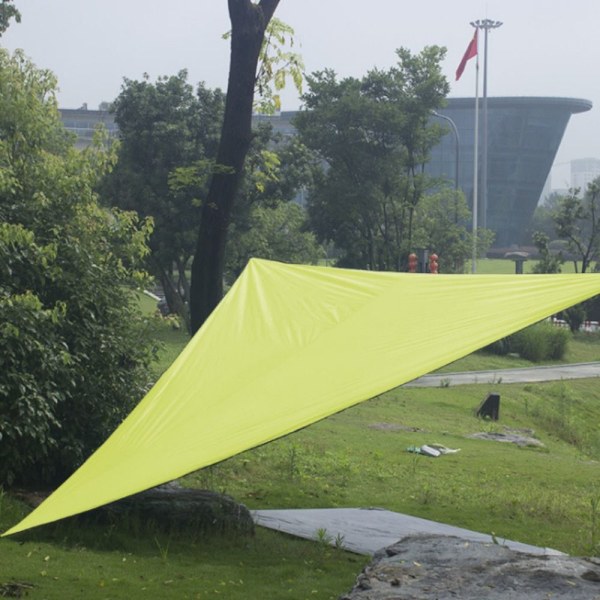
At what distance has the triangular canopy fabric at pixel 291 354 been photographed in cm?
653

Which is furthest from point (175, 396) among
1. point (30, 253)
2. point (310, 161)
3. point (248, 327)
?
point (310, 161)

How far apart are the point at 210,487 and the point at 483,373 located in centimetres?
2079

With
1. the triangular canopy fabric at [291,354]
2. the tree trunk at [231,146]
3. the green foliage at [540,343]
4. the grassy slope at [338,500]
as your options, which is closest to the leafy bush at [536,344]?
the green foliage at [540,343]

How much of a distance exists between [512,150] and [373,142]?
2850 inches

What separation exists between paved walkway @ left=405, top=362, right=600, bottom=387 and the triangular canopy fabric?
16.7m

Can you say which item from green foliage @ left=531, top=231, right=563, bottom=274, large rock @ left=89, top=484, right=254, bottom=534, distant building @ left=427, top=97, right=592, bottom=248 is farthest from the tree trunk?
distant building @ left=427, top=97, right=592, bottom=248

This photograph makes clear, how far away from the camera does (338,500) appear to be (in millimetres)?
11648

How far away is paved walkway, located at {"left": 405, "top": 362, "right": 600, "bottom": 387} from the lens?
1089 inches

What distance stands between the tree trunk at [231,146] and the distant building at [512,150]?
9681 centimetres

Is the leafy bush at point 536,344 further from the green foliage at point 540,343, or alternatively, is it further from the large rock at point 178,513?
the large rock at point 178,513

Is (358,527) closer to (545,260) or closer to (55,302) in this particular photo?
(55,302)

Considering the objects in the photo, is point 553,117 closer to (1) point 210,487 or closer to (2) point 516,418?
(2) point 516,418

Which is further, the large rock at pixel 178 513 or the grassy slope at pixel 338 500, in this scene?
the large rock at pixel 178 513

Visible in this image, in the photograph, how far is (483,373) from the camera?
102 feet
